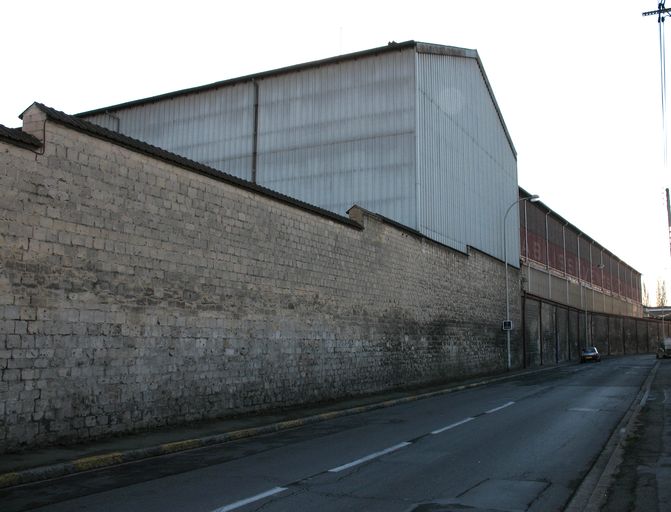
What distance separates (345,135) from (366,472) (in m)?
22.4

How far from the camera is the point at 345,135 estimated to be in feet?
94.3

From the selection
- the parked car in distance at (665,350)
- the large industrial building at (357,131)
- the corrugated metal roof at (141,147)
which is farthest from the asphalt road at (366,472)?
the parked car in distance at (665,350)

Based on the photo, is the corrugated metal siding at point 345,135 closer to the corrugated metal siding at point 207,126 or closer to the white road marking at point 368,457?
the corrugated metal siding at point 207,126

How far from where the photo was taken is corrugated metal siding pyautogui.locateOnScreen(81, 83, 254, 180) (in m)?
31.3

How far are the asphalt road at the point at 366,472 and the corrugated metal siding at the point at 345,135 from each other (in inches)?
603

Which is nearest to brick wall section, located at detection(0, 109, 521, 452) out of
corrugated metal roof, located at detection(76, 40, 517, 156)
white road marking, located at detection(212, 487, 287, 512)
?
white road marking, located at detection(212, 487, 287, 512)

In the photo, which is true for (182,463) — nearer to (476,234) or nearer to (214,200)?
(214,200)

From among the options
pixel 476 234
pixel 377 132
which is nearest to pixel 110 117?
pixel 377 132

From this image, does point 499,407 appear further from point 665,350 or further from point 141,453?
point 665,350

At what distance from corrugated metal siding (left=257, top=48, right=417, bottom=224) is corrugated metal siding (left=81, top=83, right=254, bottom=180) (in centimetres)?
106

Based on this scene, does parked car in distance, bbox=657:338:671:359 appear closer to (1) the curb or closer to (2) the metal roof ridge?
(2) the metal roof ridge

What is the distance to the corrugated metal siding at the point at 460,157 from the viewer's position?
28047mm


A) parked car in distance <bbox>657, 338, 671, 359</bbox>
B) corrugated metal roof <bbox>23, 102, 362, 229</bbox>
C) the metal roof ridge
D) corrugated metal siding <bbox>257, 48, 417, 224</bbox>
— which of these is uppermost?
the metal roof ridge

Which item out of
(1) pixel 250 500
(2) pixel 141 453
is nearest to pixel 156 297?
(2) pixel 141 453
